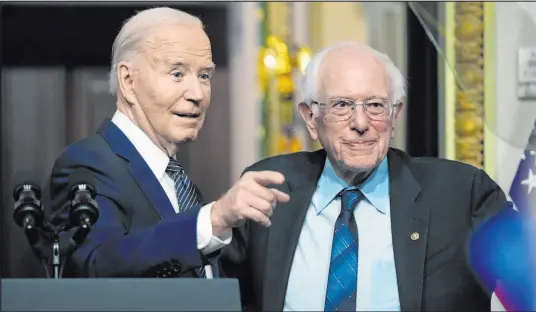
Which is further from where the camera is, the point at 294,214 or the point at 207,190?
the point at 207,190

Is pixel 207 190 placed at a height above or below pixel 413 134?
below

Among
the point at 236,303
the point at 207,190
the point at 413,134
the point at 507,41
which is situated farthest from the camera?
the point at 207,190

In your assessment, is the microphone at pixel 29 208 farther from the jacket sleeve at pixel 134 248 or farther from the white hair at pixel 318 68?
the white hair at pixel 318 68

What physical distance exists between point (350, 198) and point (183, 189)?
340 mm

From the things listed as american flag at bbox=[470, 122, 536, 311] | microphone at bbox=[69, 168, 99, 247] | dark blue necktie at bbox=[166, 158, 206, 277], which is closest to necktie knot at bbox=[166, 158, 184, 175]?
dark blue necktie at bbox=[166, 158, 206, 277]

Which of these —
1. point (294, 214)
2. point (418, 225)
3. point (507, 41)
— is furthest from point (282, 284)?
point (507, 41)

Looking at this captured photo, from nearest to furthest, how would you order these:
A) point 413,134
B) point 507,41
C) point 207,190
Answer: point 507,41, point 413,134, point 207,190

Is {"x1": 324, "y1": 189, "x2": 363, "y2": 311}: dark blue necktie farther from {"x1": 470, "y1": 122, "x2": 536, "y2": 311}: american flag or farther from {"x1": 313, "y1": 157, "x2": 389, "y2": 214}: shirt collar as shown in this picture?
{"x1": 470, "y1": 122, "x2": 536, "y2": 311}: american flag

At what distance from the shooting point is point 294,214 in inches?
86.5

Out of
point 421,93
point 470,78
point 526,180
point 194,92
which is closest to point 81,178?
point 194,92

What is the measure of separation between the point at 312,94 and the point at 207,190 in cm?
309

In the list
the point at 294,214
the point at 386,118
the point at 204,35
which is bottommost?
the point at 294,214

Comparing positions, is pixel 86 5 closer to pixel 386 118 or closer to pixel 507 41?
pixel 507 41

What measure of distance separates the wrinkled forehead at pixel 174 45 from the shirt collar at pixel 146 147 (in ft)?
0.48
